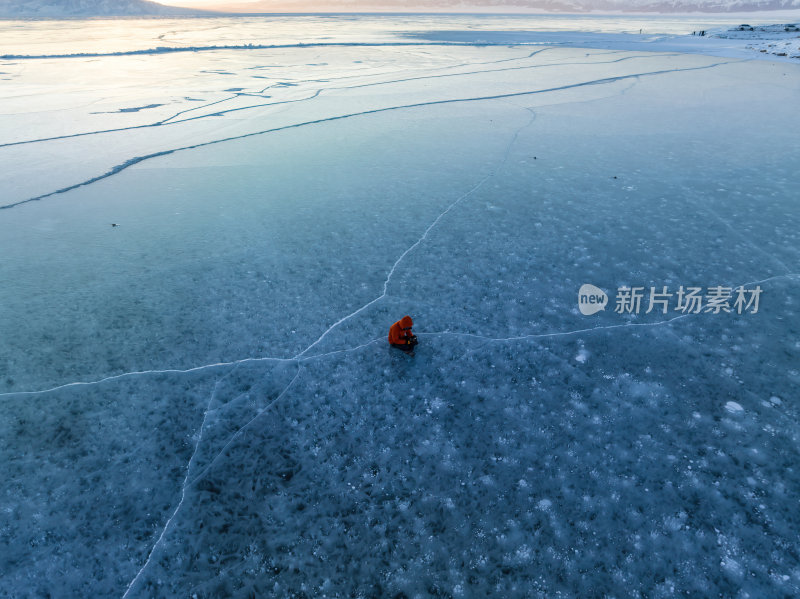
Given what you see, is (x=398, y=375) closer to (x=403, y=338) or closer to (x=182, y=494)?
(x=403, y=338)

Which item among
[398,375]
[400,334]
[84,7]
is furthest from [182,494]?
[84,7]

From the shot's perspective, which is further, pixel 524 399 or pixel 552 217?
pixel 552 217

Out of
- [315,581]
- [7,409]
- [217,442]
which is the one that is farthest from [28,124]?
[315,581]

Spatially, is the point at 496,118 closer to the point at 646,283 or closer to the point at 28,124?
the point at 646,283

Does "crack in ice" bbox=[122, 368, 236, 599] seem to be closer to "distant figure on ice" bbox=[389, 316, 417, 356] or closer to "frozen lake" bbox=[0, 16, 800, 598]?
"frozen lake" bbox=[0, 16, 800, 598]

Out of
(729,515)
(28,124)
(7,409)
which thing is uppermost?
(28,124)

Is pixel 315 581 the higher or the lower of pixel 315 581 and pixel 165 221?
the lower

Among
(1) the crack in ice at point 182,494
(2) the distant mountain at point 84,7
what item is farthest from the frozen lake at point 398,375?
(2) the distant mountain at point 84,7

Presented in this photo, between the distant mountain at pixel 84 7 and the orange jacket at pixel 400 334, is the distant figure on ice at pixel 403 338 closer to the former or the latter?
the orange jacket at pixel 400 334

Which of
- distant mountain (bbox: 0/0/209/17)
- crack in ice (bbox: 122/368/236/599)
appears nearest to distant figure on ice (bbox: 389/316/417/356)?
crack in ice (bbox: 122/368/236/599)
